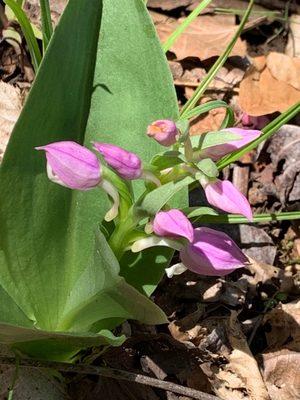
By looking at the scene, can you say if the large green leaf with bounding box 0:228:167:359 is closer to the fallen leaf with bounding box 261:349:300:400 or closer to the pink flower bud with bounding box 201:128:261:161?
the pink flower bud with bounding box 201:128:261:161

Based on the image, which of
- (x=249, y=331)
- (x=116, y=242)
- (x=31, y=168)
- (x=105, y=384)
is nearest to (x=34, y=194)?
(x=31, y=168)

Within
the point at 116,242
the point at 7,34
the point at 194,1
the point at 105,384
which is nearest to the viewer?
the point at 116,242

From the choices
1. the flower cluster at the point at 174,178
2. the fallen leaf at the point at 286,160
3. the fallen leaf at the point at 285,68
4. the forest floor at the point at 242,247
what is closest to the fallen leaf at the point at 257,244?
the forest floor at the point at 242,247

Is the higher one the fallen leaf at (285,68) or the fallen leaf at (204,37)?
the fallen leaf at (204,37)

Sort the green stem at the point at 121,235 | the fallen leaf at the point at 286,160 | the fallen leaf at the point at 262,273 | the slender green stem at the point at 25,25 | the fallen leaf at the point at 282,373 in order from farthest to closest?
the fallen leaf at the point at 286,160, the fallen leaf at the point at 262,273, the fallen leaf at the point at 282,373, the slender green stem at the point at 25,25, the green stem at the point at 121,235

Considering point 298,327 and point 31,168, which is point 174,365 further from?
point 31,168

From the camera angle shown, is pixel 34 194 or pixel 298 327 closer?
pixel 34 194

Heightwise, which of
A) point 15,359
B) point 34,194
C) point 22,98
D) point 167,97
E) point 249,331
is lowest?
point 249,331

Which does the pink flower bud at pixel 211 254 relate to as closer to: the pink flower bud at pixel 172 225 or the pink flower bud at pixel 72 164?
the pink flower bud at pixel 172 225
